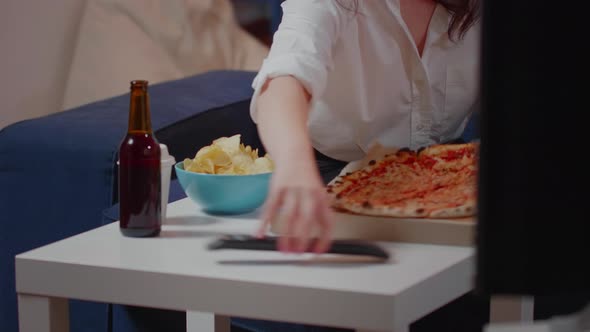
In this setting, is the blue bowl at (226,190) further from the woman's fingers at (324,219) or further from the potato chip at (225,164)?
the woman's fingers at (324,219)

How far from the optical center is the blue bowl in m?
1.39

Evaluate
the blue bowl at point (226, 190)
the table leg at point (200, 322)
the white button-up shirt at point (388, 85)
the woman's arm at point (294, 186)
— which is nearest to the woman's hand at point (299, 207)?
the woman's arm at point (294, 186)

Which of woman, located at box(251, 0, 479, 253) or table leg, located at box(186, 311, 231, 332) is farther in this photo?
woman, located at box(251, 0, 479, 253)

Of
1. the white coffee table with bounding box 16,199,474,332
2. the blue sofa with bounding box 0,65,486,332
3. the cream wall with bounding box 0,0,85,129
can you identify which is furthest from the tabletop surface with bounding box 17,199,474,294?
the cream wall with bounding box 0,0,85,129

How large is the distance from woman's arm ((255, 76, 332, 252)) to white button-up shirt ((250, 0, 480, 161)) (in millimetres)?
422

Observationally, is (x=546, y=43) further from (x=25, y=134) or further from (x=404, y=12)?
(x=25, y=134)

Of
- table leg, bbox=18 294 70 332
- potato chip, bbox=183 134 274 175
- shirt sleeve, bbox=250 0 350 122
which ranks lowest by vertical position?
table leg, bbox=18 294 70 332

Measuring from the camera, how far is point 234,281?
1074mm

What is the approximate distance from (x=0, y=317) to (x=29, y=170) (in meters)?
0.31

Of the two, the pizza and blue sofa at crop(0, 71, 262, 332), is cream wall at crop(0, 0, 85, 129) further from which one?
the pizza

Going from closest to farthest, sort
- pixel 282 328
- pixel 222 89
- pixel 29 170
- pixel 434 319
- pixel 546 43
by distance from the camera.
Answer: pixel 546 43, pixel 282 328, pixel 434 319, pixel 29 170, pixel 222 89

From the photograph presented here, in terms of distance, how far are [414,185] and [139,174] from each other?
0.38 metres

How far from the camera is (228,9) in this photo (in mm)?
3186

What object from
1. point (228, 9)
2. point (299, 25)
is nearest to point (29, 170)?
point (299, 25)
